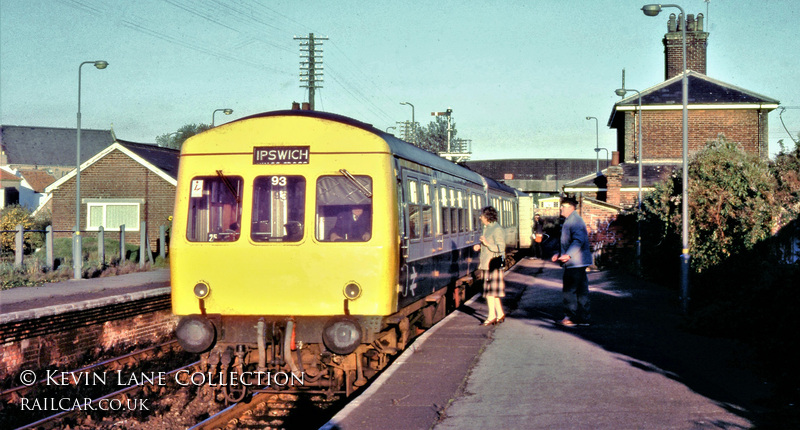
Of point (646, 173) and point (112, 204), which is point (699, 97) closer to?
point (646, 173)

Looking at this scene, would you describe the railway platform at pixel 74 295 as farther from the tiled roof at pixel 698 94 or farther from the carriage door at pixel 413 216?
the tiled roof at pixel 698 94

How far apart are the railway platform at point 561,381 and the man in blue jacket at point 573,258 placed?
39 cm

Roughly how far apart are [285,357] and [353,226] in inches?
56.4

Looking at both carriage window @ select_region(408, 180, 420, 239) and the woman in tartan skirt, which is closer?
carriage window @ select_region(408, 180, 420, 239)

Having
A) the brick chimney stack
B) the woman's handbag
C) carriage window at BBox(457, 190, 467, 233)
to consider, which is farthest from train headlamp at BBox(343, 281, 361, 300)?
the brick chimney stack

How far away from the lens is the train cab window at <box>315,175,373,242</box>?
7.80 metres

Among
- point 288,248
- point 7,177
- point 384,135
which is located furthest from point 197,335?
point 7,177

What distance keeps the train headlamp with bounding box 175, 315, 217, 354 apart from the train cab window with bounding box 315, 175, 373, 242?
1386 mm

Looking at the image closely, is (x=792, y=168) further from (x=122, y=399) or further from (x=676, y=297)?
(x=122, y=399)

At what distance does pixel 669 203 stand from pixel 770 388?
9899 millimetres

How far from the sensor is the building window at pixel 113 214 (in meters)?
33.3

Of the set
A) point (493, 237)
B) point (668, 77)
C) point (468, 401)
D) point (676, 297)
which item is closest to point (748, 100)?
point (668, 77)

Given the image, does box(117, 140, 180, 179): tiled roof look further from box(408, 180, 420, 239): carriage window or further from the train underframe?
the train underframe

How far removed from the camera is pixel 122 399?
29.7ft
